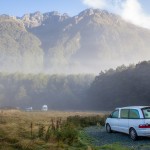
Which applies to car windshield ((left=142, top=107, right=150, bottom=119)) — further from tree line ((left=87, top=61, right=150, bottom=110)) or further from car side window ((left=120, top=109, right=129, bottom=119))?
tree line ((left=87, top=61, right=150, bottom=110))

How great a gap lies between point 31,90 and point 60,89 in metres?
16.0

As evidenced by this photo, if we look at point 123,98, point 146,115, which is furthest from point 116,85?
point 146,115

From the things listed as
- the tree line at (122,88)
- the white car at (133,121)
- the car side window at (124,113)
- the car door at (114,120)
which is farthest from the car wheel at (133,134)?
the tree line at (122,88)

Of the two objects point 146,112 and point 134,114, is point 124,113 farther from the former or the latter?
point 146,112

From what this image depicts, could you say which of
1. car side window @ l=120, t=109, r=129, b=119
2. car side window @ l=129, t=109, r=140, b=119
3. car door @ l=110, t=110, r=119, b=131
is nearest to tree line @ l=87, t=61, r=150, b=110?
car door @ l=110, t=110, r=119, b=131

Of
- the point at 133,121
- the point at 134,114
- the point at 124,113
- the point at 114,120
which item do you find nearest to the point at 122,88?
the point at 114,120

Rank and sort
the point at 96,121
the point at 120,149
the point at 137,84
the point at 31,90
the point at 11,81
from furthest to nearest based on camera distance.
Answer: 1. the point at 11,81
2. the point at 31,90
3. the point at 137,84
4. the point at 96,121
5. the point at 120,149

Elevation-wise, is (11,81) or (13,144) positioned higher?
(11,81)

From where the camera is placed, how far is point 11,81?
7466 inches

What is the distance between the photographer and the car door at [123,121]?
2041cm

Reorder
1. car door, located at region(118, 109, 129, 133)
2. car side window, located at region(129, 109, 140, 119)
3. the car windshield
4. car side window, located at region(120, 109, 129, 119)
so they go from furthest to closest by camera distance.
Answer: car side window, located at region(120, 109, 129, 119) → car door, located at region(118, 109, 129, 133) → car side window, located at region(129, 109, 140, 119) → the car windshield

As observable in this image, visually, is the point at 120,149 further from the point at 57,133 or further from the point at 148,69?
the point at 148,69

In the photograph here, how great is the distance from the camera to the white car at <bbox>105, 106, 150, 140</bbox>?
18.6m

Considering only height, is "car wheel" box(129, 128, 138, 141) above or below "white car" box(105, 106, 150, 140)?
below
